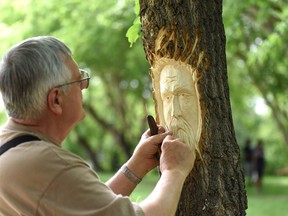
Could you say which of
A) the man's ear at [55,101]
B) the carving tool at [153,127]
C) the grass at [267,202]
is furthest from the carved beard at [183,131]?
the grass at [267,202]

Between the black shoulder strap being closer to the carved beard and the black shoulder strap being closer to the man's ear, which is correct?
the man's ear

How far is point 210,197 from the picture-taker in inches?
103

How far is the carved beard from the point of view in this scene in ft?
8.31

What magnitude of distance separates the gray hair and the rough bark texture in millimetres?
833

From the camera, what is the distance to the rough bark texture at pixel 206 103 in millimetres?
2604

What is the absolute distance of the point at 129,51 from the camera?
15.7m

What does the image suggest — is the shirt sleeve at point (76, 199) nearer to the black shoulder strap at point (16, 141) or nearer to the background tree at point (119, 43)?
the black shoulder strap at point (16, 141)

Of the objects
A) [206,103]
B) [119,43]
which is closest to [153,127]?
[206,103]

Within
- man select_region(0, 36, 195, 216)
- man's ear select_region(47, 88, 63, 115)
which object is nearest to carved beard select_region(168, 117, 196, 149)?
man select_region(0, 36, 195, 216)

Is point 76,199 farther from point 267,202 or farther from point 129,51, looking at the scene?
point 129,51

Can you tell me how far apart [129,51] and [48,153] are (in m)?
14.0

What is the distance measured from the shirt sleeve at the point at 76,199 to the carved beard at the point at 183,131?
29.8 inches

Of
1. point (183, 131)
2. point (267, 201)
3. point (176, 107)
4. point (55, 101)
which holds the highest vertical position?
point (55, 101)

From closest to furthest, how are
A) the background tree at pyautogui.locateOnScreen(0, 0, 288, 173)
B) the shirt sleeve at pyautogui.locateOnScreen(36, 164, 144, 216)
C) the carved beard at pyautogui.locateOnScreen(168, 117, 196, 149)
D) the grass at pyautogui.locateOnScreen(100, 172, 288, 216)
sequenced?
the shirt sleeve at pyautogui.locateOnScreen(36, 164, 144, 216)
the carved beard at pyautogui.locateOnScreen(168, 117, 196, 149)
the background tree at pyautogui.locateOnScreen(0, 0, 288, 173)
the grass at pyautogui.locateOnScreen(100, 172, 288, 216)
